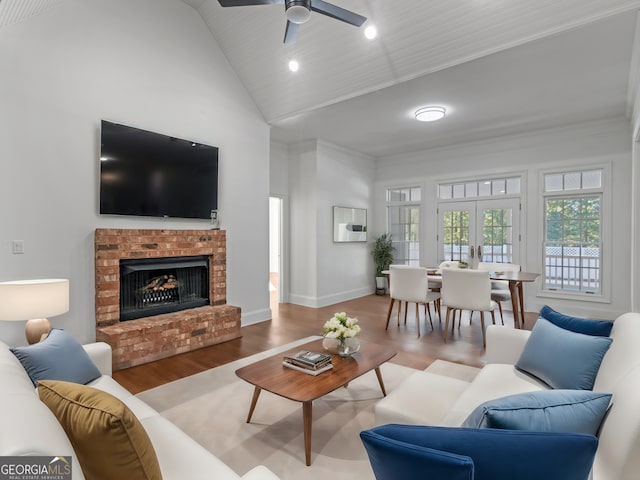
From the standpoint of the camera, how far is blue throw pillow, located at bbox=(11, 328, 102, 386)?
1.66 metres

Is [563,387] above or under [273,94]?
under

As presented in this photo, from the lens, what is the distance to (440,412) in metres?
1.70

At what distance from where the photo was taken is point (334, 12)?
2684 millimetres

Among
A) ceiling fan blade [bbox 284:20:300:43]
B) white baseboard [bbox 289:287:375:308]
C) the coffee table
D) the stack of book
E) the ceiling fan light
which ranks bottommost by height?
white baseboard [bbox 289:287:375:308]

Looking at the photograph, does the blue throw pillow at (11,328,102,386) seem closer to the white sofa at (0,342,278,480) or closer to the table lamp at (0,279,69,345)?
the white sofa at (0,342,278,480)

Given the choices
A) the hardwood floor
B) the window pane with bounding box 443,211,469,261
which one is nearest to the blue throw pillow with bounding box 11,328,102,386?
the hardwood floor

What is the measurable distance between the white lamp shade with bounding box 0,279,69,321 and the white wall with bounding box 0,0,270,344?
0.78m

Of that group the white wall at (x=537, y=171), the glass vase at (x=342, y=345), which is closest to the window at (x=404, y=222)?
the white wall at (x=537, y=171)

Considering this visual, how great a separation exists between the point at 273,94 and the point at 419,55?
2.03 m

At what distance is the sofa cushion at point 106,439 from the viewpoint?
909 mm

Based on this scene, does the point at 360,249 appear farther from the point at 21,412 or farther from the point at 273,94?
the point at 21,412

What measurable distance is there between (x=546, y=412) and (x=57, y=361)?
85.0 inches

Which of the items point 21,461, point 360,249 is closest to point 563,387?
point 21,461

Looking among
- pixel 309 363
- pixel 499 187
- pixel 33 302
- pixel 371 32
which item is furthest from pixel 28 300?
pixel 499 187
